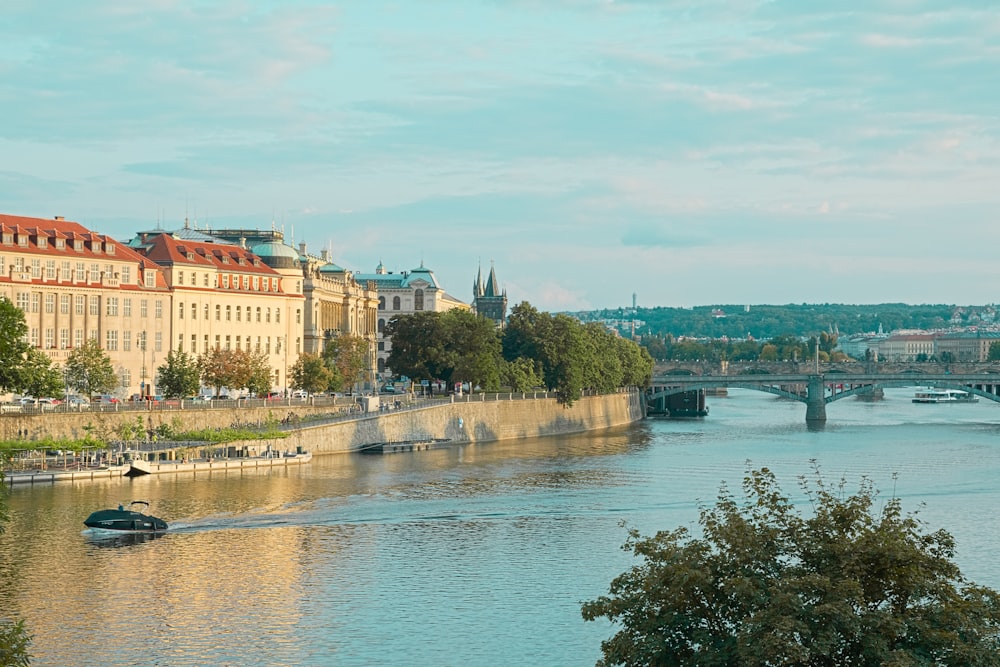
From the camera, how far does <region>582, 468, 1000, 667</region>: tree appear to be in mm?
26734

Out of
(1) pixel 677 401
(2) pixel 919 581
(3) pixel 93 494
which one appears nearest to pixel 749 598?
(2) pixel 919 581

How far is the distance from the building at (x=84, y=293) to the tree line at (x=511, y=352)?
19.7 metres

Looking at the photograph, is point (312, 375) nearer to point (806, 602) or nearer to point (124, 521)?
point (124, 521)

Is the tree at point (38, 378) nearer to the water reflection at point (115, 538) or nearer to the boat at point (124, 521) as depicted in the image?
the boat at point (124, 521)

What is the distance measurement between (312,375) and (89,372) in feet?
76.3

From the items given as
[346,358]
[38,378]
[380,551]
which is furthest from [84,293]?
[380,551]

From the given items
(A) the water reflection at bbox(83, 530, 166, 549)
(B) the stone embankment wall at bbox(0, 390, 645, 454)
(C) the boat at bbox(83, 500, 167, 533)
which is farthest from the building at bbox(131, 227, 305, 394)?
(A) the water reflection at bbox(83, 530, 166, 549)

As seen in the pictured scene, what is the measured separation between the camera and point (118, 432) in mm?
83375

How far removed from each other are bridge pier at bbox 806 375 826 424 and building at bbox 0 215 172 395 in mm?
66001

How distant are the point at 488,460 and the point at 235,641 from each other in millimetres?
51189

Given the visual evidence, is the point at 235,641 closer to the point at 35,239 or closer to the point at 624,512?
the point at 624,512

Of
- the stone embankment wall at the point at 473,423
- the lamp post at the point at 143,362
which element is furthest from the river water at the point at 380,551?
the lamp post at the point at 143,362

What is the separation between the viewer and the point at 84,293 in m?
96.4

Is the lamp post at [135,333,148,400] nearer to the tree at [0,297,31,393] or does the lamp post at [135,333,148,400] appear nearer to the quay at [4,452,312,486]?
the quay at [4,452,312,486]
